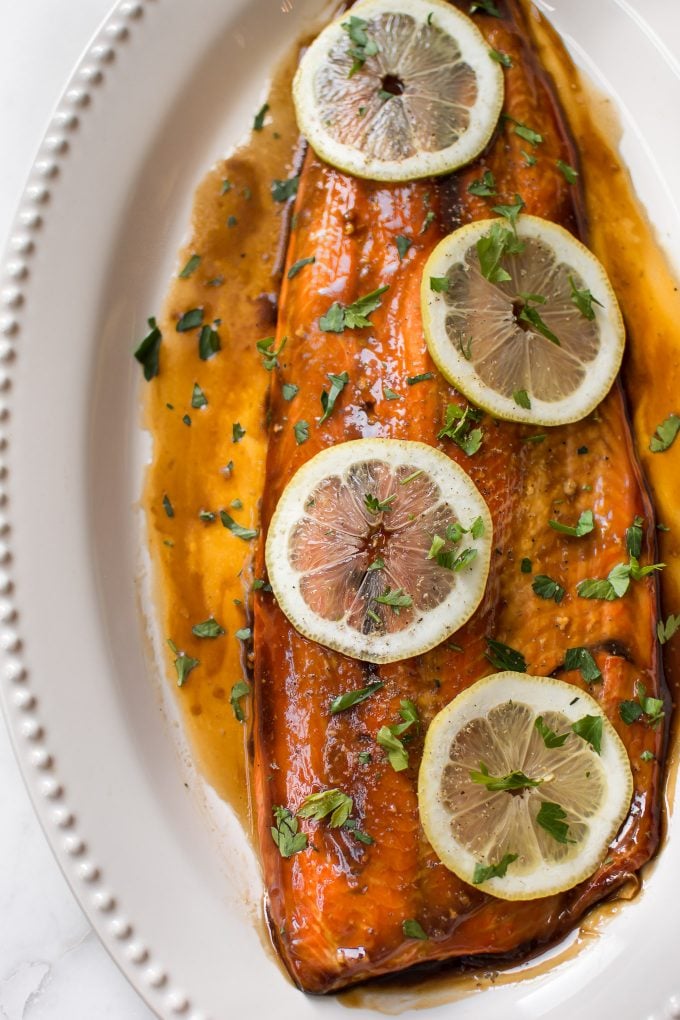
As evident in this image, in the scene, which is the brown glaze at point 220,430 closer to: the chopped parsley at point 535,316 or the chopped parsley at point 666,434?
the chopped parsley at point 535,316

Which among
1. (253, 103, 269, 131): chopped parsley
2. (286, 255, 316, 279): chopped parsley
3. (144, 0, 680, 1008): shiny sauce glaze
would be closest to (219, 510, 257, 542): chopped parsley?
(144, 0, 680, 1008): shiny sauce glaze

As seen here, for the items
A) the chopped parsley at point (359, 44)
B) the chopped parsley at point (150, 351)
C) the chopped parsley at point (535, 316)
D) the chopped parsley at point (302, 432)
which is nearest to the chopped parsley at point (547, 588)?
the chopped parsley at point (535, 316)

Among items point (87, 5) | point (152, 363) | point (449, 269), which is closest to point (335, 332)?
point (449, 269)

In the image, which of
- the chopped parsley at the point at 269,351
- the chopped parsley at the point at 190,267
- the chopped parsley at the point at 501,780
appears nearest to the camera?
the chopped parsley at the point at 501,780

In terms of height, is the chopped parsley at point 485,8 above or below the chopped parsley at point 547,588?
above

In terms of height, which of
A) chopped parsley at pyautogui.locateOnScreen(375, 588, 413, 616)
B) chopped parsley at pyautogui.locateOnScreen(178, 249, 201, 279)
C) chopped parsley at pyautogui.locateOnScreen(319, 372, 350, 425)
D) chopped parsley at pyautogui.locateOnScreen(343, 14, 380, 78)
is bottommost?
chopped parsley at pyautogui.locateOnScreen(375, 588, 413, 616)

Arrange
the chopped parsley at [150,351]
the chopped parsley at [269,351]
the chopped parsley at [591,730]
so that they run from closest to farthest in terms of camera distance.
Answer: the chopped parsley at [591,730] < the chopped parsley at [269,351] < the chopped parsley at [150,351]

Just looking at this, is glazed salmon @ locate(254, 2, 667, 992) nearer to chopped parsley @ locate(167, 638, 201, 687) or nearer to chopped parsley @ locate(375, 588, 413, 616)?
chopped parsley @ locate(375, 588, 413, 616)
